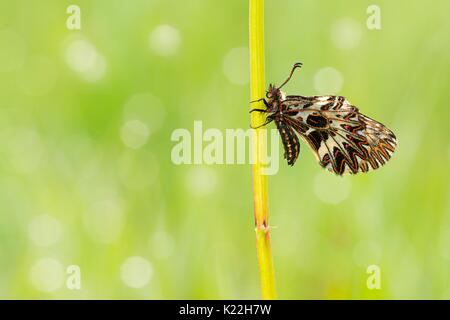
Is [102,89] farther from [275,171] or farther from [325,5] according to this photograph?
[325,5]

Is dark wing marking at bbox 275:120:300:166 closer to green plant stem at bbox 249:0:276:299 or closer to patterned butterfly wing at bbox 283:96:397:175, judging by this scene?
patterned butterfly wing at bbox 283:96:397:175

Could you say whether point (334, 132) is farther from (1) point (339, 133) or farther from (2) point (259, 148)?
(2) point (259, 148)

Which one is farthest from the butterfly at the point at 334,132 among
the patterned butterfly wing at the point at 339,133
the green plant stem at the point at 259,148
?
the green plant stem at the point at 259,148

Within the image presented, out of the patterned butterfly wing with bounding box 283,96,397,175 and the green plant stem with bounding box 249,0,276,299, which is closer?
the green plant stem with bounding box 249,0,276,299

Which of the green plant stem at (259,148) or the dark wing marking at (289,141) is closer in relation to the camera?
the green plant stem at (259,148)

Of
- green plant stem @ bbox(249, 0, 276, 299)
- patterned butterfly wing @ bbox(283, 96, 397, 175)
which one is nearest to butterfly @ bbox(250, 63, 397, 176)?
patterned butterfly wing @ bbox(283, 96, 397, 175)

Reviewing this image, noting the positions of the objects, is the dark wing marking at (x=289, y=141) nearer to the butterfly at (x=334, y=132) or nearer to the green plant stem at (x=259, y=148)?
the butterfly at (x=334, y=132)
